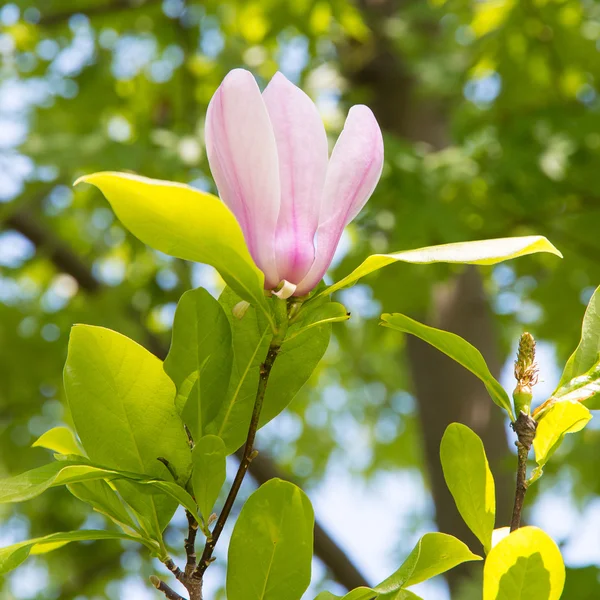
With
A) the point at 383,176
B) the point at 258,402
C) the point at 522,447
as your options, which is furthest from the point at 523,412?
the point at 383,176

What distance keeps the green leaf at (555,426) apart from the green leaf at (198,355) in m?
0.15

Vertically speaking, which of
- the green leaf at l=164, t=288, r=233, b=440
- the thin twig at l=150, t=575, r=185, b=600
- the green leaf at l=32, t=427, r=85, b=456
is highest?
the green leaf at l=164, t=288, r=233, b=440

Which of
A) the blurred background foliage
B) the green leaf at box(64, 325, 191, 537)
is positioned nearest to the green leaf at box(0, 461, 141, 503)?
the green leaf at box(64, 325, 191, 537)

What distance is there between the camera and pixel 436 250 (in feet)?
1.10

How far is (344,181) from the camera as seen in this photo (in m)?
0.37

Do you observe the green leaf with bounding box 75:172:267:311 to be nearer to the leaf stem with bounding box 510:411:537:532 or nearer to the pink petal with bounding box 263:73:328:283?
the pink petal with bounding box 263:73:328:283

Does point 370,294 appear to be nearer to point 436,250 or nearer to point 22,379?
point 22,379

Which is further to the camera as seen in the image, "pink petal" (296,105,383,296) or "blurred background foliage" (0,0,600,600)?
"blurred background foliage" (0,0,600,600)

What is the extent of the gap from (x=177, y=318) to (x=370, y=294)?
1558 mm

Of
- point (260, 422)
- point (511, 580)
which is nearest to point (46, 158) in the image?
point (260, 422)

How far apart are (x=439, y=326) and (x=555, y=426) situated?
69.2 inches

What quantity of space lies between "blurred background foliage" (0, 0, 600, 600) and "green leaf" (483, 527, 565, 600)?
73cm

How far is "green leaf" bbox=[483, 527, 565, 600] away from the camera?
1.18 feet

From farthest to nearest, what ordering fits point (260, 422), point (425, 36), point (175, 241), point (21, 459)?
point (425, 36) → point (21, 459) → point (260, 422) → point (175, 241)
